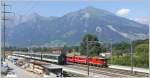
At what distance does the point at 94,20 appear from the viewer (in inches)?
1409

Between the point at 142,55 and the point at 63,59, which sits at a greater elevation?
the point at 142,55

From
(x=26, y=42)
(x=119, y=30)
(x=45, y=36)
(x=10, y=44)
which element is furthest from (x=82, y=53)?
(x=119, y=30)

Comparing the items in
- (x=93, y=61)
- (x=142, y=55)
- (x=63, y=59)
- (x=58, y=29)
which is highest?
(x=58, y=29)

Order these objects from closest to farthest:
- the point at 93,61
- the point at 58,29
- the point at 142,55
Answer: the point at 142,55
the point at 93,61
the point at 58,29

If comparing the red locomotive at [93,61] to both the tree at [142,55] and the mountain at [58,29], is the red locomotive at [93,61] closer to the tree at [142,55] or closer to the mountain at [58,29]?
the mountain at [58,29]

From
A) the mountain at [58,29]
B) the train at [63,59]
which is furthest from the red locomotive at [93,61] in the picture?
the mountain at [58,29]

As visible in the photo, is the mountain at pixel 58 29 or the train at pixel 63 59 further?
the train at pixel 63 59

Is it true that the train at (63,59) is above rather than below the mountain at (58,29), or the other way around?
below

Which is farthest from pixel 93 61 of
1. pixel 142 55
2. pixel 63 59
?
pixel 142 55

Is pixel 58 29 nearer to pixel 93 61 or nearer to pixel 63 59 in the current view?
pixel 63 59

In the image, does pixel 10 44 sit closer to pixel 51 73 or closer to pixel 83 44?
pixel 83 44

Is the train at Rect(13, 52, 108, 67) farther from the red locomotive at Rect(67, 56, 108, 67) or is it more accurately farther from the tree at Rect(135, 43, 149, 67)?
the tree at Rect(135, 43, 149, 67)

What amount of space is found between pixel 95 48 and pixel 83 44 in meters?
2.00

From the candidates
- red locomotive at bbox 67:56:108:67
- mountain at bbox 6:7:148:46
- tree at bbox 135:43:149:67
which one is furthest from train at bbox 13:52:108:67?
tree at bbox 135:43:149:67
